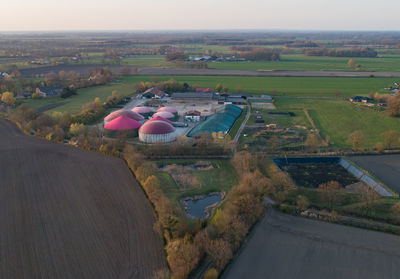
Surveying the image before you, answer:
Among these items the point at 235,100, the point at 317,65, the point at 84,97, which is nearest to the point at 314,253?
the point at 235,100

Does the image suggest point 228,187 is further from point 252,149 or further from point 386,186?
point 386,186

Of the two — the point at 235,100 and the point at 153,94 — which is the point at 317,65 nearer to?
the point at 235,100

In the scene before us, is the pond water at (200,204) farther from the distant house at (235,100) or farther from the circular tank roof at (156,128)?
the distant house at (235,100)

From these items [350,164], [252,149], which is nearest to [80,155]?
[252,149]

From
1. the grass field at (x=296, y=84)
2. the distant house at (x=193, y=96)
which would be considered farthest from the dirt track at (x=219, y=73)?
the distant house at (x=193, y=96)

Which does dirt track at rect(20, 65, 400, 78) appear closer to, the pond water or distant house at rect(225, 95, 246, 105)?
distant house at rect(225, 95, 246, 105)

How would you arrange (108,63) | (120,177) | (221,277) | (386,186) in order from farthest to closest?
(108,63) < (120,177) < (386,186) < (221,277)
